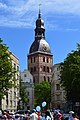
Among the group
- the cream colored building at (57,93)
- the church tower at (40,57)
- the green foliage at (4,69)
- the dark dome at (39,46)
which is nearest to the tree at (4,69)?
the green foliage at (4,69)

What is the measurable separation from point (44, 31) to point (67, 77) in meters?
118

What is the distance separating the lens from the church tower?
566ft

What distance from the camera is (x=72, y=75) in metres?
56.5

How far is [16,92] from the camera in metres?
81.6

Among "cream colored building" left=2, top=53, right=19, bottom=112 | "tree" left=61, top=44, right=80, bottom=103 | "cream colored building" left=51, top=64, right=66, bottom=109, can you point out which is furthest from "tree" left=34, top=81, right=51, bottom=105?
"tree" left=61, top=44, right=80, bottom=103

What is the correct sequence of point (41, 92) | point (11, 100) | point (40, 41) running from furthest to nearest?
1. point (40, 41)
2. point (41, 92)
3. point (11, 100)

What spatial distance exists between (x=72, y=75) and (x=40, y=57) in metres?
116

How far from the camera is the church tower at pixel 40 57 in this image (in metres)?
172

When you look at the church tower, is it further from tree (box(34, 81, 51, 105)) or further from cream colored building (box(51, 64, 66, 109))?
cream colored building (box(51, 64, 66, 109))

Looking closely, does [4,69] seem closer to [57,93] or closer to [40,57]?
[57,93]

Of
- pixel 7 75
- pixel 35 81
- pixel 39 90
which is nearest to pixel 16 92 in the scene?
pixel 7 75

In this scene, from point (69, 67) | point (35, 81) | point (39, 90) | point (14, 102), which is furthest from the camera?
point (35, 81)

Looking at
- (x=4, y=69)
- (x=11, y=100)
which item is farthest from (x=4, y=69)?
(x=11, y=100)

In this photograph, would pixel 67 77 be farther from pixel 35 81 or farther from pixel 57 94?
pixel 35 81
